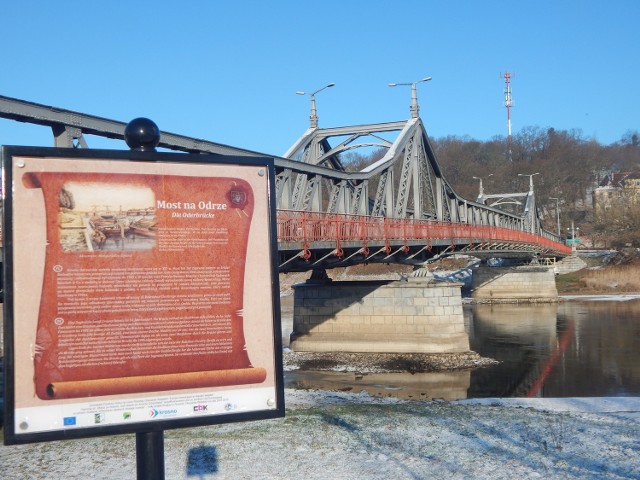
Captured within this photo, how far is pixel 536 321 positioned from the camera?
47.0m

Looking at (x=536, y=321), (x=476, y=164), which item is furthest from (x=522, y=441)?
(x=476, y=164)

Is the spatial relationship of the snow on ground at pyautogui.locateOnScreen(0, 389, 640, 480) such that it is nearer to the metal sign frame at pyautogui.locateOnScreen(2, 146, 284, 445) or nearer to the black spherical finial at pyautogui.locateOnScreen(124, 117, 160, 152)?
the metal sign frame at pyautogui.locateOnScreen(2, 146, 284, 445)

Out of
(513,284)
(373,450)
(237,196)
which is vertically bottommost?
(373,450)

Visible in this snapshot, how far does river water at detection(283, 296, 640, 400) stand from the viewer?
905 inches

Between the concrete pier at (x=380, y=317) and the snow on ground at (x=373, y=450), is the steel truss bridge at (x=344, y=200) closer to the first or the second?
the concrete pier at (x=380, y=317)

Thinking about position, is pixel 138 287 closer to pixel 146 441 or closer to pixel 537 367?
pixel 146 441

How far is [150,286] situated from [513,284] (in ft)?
218

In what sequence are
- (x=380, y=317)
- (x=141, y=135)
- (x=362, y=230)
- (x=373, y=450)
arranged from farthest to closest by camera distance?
(x=380, y=317) < (x=362, y=230) < (x=373, y=450) < (x=141, y=135)

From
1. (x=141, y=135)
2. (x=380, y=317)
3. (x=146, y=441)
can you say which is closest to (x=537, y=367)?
(x=380, y=317)

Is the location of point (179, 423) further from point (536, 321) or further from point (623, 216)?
point (623, 216)

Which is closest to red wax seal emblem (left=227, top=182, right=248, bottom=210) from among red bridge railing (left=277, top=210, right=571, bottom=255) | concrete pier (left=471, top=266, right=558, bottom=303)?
red bridge railing (left=277, top=210, right=571, bottom=255)

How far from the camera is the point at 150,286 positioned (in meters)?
3.99

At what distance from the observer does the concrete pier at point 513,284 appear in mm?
64938

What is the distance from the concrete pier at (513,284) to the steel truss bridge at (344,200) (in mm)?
11160
